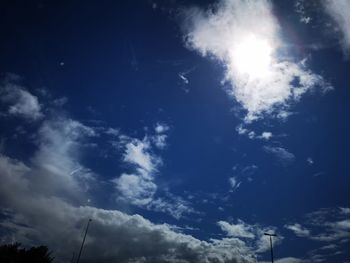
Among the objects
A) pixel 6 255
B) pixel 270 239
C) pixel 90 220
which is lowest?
pixel 6 255

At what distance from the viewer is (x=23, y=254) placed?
212ft

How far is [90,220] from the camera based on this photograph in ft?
251

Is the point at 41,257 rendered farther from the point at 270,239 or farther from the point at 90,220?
the point at 270,239

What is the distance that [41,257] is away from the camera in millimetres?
67125

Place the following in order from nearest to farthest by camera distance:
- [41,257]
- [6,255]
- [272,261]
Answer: [272,261] → [6,255] → [41,257]

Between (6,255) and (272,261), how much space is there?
49.1 metres

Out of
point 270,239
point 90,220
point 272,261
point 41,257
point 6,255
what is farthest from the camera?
point 90,220

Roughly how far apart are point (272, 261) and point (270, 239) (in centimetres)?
Result: 517

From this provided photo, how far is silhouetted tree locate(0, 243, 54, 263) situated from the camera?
196 ft

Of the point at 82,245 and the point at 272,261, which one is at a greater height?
the point at 82,245

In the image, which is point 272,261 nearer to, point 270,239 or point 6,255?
point 270,239

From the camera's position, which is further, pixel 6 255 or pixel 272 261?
pixel 6 255

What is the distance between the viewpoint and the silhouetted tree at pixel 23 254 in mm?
59850

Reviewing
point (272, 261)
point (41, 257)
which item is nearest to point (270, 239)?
point (272, 261)
